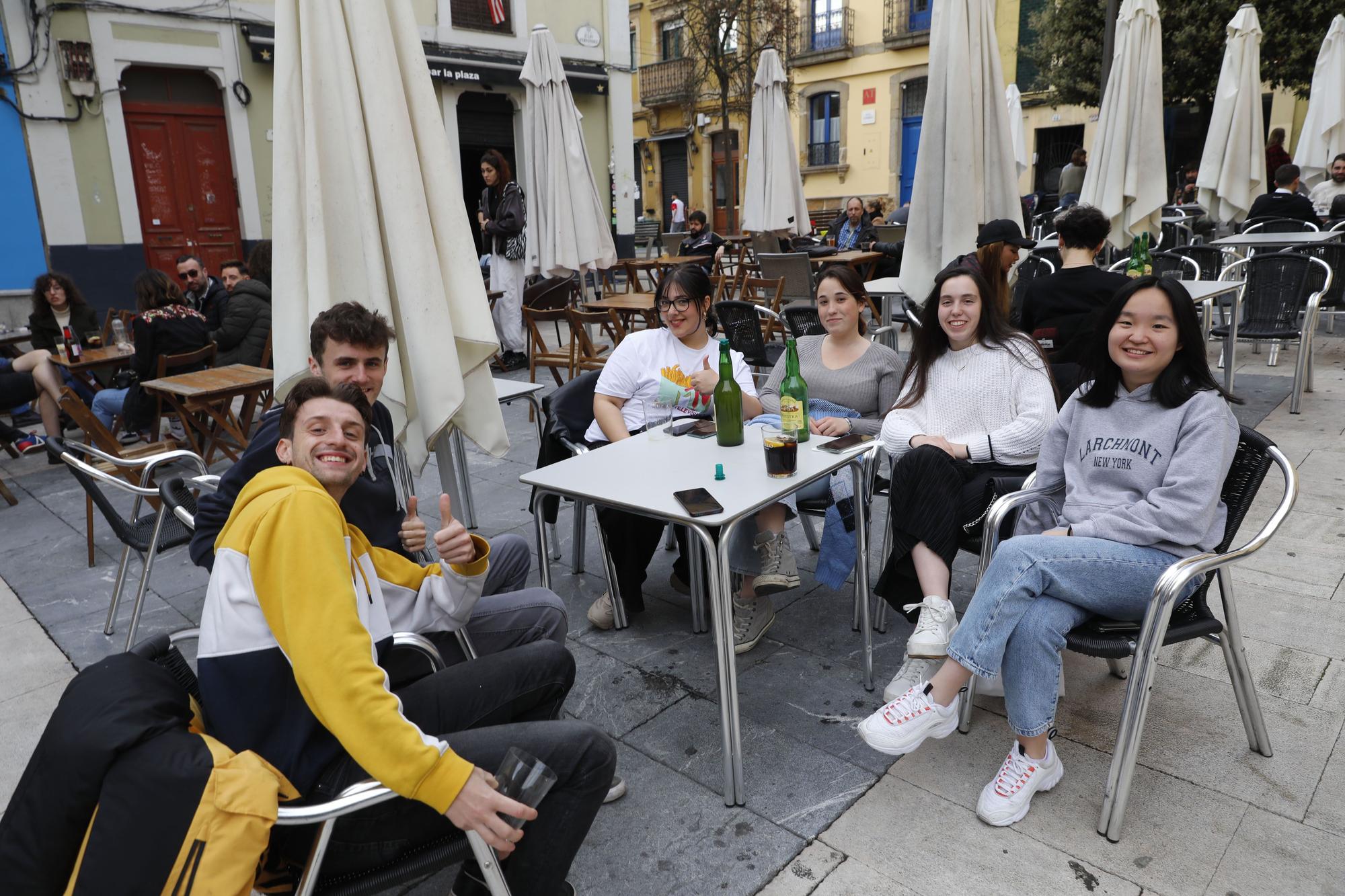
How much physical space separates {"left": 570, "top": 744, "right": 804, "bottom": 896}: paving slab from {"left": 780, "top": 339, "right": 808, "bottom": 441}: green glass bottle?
1083mm

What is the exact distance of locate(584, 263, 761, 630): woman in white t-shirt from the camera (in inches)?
128

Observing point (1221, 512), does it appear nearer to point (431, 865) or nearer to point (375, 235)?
point (431, 865)

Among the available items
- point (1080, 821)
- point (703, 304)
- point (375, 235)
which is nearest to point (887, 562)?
point (1080, 821)

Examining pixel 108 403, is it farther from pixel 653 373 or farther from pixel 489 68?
pixel 489 68

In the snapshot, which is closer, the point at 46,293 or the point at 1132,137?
the point at 46,293

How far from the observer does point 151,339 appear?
195 inches

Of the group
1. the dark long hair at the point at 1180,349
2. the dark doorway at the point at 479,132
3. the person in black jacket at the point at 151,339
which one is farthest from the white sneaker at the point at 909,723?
the dark doorway at the point at 479,132

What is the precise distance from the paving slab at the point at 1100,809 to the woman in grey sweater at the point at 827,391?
0.74 meters

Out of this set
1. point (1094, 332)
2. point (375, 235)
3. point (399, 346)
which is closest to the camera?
point (1094, 332)

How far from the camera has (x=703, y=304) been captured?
332 cm

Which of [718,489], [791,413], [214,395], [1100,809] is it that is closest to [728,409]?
[791,413]

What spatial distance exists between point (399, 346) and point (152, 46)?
9307mm

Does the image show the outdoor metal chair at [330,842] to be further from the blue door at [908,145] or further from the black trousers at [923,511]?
the blue door at [908,145]

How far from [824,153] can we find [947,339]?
76.5 ft
